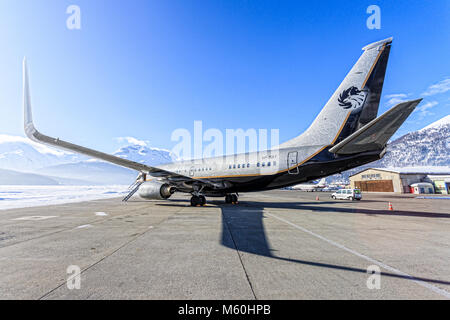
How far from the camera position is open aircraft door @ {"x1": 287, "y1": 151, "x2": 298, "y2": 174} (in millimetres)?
12852

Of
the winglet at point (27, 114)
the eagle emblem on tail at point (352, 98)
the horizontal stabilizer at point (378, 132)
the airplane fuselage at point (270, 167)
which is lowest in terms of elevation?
the airplane fuselage at point (270, 167)

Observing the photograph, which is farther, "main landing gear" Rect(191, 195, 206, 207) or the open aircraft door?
"main landing gear" Rect(191, 195, 206, 207)

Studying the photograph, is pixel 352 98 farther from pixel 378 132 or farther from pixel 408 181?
pixel 408 181

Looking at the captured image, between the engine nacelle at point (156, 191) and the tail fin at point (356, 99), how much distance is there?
36.0 feet

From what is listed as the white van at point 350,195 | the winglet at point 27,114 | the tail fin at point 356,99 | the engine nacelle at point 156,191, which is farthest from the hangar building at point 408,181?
the winglet at point 27,114

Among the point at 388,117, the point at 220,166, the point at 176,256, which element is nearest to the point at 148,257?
the point at 176,256

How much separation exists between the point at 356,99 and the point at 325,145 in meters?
2.86

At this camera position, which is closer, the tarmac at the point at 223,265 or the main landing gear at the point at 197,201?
the tarmac at the point at 223,265

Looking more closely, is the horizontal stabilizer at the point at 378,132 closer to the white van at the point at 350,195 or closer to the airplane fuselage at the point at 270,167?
the airplane fuselage at the point at 270,167

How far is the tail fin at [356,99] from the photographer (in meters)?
10.8

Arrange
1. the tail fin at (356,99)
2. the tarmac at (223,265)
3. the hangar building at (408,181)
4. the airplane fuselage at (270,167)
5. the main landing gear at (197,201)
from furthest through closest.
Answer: the hangar building at (408,181) < the main landing gear at (197,201) < the airplane fuselage at (270,167) < the tail fin at (356,99) < the tarmac at (223,265)

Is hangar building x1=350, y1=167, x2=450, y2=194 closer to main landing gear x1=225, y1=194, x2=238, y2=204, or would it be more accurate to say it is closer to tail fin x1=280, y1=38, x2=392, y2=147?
main landing gear x1=225, y1=194, x2=238, y2=204

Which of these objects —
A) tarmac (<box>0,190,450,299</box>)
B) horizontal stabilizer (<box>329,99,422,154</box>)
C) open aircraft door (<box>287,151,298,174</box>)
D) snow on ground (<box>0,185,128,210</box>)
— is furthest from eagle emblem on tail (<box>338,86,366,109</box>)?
snow on ground (<box>0,185,128,210</box>)
